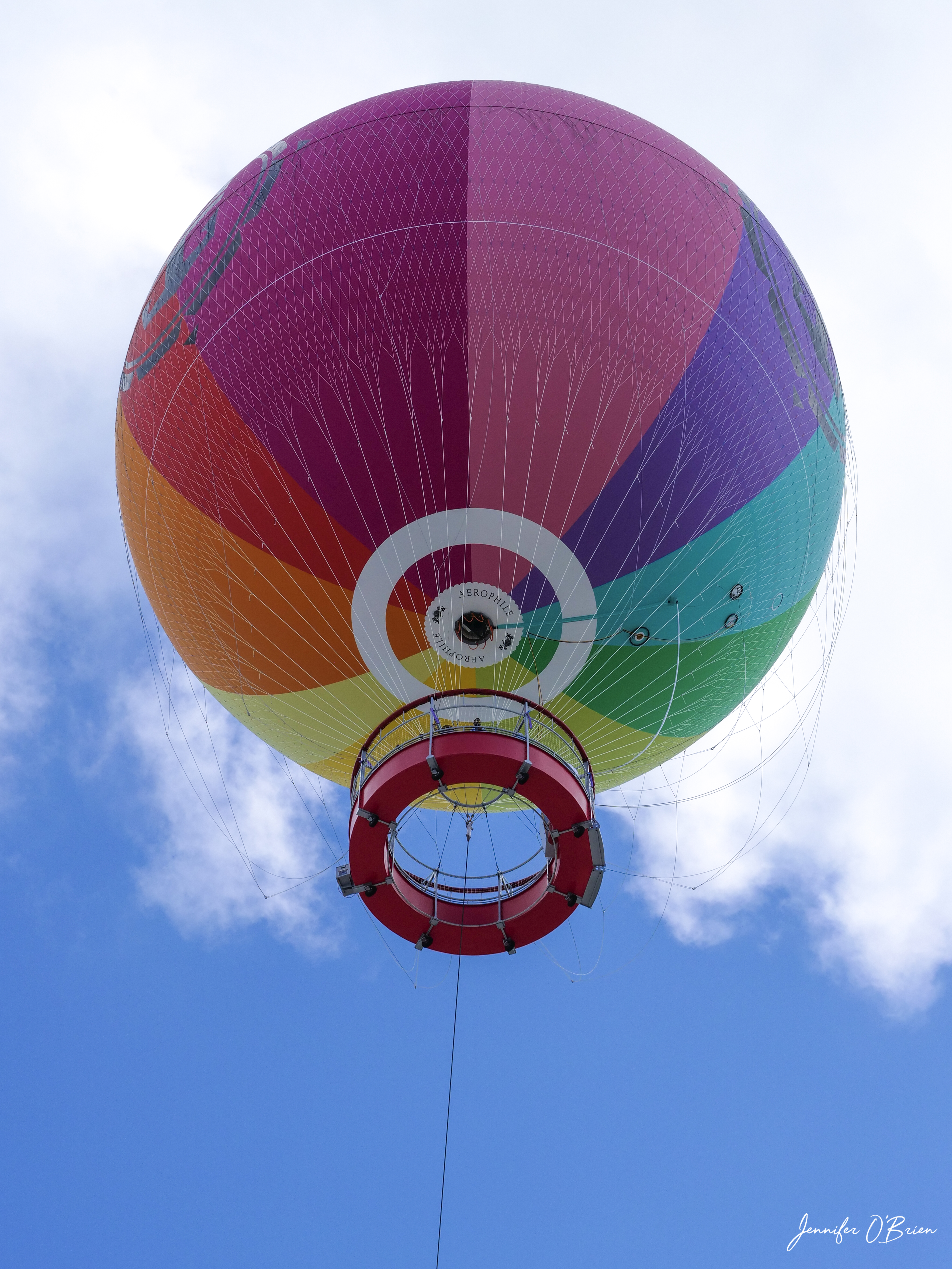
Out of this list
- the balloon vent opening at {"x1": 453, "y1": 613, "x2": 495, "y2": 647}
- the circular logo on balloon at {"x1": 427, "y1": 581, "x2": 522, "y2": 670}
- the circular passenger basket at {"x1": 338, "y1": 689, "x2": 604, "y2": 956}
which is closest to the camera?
the circular passenger basket at {"x1": 338, "y1": 689, "x2": 604, "y2": 956}

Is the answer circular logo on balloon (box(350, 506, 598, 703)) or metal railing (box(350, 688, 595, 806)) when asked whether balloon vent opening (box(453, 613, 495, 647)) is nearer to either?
circular logo on balloon (box(350, 506, 598, 703))

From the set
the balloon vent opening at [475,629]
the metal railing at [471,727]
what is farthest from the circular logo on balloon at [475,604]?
the metal railing at [471,727]

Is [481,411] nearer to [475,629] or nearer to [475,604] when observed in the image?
[475,604]

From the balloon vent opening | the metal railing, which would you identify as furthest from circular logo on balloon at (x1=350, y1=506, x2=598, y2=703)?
the metal railing

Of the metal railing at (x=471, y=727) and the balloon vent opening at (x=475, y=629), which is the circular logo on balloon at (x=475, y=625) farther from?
the metal railing at (x=471, y=727)

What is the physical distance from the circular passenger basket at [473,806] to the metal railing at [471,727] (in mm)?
14

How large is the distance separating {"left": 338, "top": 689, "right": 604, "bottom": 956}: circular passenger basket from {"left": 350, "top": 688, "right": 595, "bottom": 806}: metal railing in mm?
14

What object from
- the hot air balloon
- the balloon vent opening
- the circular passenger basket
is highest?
the hot air balloon

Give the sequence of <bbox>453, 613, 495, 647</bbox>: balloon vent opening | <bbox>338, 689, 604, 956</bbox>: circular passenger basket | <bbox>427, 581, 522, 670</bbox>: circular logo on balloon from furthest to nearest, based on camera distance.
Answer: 1. <bbox>453, 613, 495, 647</bbox>: balloon vent opening
2. <bbox>427, 581, 522, 670</bbox>: circular logo on balloon
3. <bbox>338, 689, 604, 956</bbox>: circular passenger basket

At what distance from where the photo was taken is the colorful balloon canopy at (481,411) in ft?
27.7

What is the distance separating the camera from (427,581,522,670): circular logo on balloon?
28.9 ft

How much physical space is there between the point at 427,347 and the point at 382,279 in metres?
0.72

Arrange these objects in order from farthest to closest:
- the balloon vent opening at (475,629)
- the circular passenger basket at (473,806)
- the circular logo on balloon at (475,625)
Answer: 1. the balloon vent opening at (475,629)
2. the circular logo on balloon at (475,625)
3. the circular passenger basket at (473,806)

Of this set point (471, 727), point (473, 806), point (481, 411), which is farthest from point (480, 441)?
point (473, 806)
